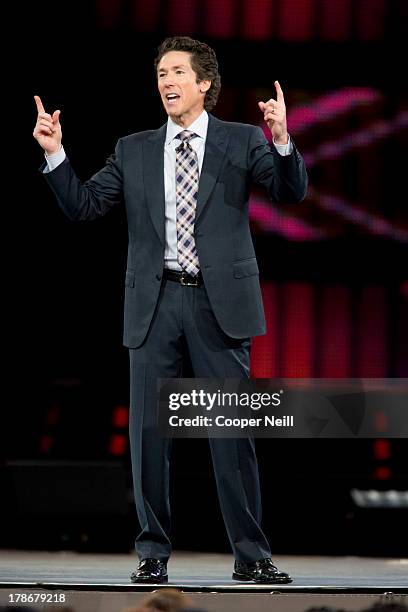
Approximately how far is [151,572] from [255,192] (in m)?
3.35

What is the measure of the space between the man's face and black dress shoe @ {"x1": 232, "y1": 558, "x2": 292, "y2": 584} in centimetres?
128

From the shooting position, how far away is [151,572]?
9.71ft

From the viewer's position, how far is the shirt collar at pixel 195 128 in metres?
3.21

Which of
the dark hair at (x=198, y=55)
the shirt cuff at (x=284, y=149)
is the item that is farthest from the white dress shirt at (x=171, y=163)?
the shirt cuff at (x=284, y=149)

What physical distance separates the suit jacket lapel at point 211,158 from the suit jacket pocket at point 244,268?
18 cm

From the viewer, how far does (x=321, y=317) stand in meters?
6.20

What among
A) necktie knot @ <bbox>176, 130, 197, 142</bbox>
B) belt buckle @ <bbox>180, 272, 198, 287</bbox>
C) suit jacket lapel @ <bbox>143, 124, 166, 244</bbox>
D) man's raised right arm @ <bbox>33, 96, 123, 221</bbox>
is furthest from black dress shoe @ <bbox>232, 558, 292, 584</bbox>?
necktie knot @ <bbox>176, 130, 197, 142</bbox>

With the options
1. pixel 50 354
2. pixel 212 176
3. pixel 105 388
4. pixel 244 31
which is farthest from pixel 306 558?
pixel 244 31

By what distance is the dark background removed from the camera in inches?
235

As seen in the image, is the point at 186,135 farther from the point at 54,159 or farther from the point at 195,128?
the point at 54,159

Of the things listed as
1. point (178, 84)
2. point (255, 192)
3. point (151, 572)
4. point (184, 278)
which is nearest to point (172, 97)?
point (178, 84)

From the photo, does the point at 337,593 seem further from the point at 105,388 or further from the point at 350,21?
the point at 350,21

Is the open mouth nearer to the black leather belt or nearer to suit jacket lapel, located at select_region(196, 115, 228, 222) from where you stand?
suit jacket lapel, located at select_region(196, 115, 228, 222)

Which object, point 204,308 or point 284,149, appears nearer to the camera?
point 284,149
